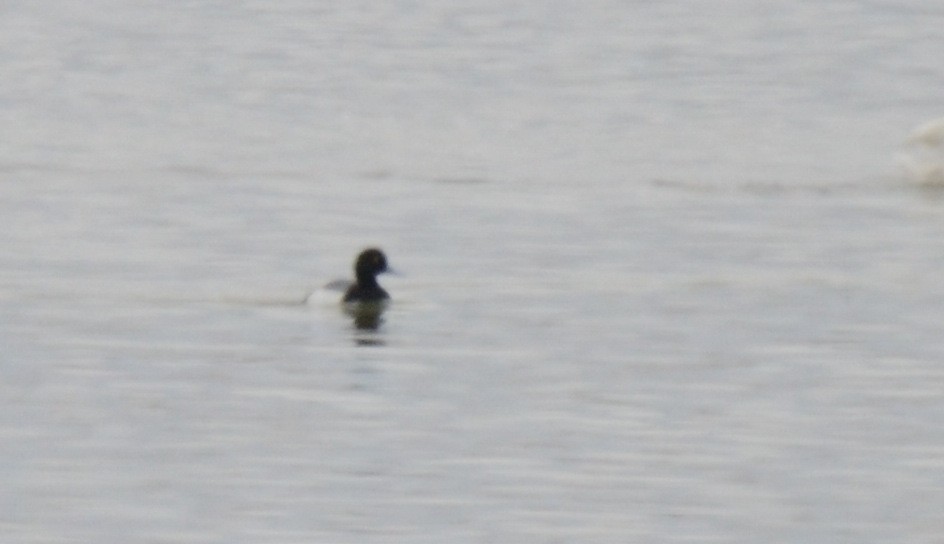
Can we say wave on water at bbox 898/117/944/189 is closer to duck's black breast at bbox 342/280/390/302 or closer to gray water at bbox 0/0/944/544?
gray water at bbox 0/0/944/544

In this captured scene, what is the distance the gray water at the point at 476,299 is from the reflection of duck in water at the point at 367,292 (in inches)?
7.0

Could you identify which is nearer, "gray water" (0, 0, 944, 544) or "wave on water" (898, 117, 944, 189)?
"gray water" (0, 0, 944, 544)

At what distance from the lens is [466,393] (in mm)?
17031

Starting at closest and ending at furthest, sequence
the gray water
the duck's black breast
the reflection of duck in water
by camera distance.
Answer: the gray water
the reflection of duck in water
the duck's black breast

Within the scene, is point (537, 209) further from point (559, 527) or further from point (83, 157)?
point (559, 527)

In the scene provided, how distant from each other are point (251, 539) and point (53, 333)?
659cm

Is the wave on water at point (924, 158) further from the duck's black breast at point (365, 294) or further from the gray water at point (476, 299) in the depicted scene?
the duck's black breast at point (365, 294)

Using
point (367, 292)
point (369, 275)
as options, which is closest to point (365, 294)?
point (367, 292)

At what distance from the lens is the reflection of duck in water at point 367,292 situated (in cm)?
2084

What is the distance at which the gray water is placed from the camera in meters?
14.0

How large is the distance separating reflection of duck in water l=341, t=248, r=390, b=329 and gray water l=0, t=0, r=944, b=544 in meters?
0.18

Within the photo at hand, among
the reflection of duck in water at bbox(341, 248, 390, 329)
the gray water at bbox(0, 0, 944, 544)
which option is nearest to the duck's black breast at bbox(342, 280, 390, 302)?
the reflection of duck in water at bbox(341, 248, 390, 329)

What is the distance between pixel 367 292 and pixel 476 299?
690 millimetres

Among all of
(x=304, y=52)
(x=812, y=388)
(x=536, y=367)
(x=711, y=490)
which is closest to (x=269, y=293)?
(x=536, y=367)
